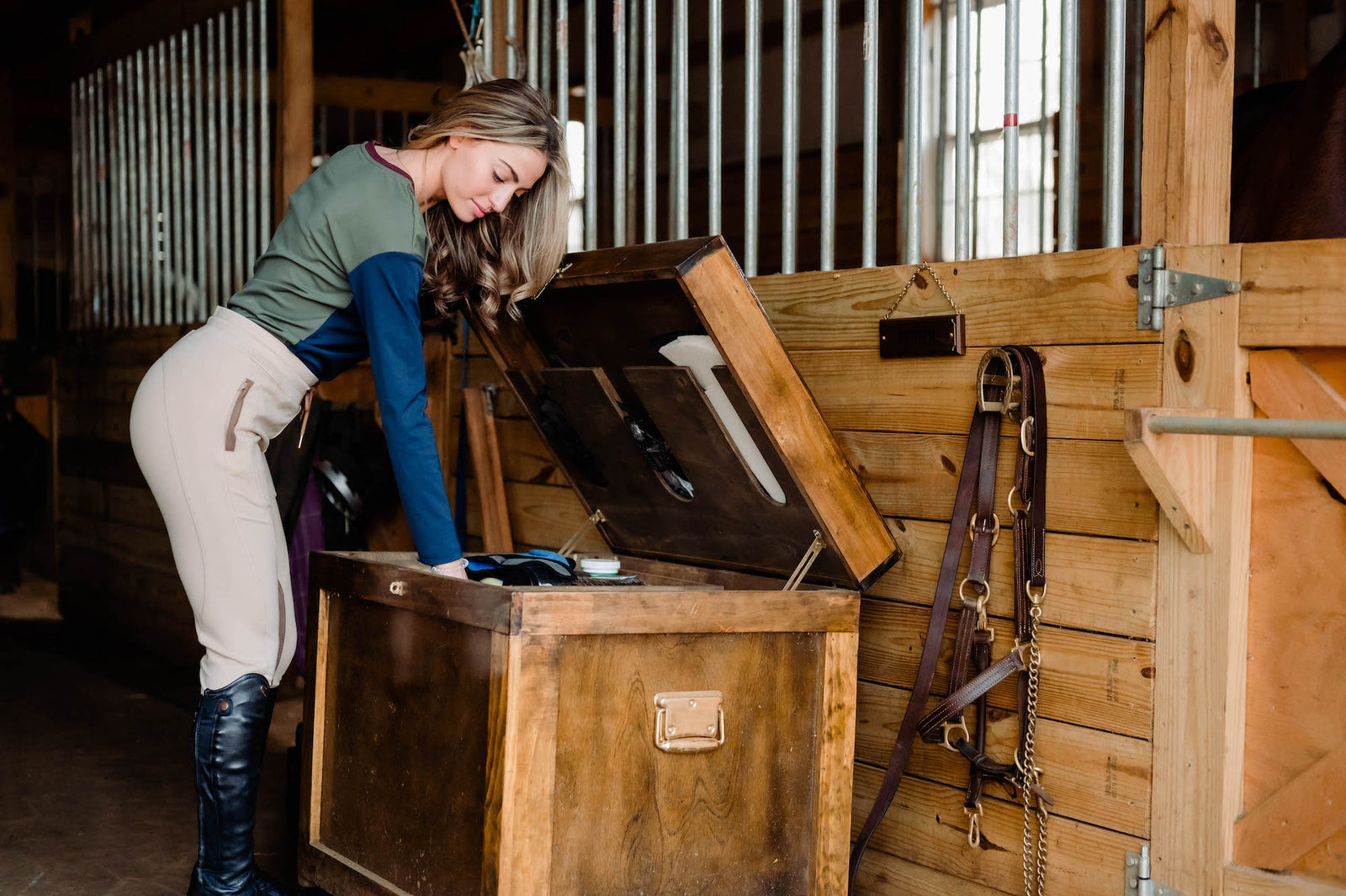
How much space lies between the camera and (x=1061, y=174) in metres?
1.92

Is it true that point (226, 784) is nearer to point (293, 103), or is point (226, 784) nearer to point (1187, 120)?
point (1187, 120)

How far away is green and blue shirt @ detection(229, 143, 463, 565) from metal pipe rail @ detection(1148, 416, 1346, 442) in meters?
0.98

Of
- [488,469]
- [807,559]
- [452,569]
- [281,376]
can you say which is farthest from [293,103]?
[807,559]

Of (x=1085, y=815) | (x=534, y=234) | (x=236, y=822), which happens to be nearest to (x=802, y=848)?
(x=1085, y=815)

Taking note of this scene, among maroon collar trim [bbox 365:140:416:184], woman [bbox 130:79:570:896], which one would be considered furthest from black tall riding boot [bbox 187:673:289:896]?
maroon collar trim [bbox 365:140:416:184]

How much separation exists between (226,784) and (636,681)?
721 millimetres

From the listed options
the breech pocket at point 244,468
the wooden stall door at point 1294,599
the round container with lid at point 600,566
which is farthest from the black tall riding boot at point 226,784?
the wooden stall door at point 1294,599

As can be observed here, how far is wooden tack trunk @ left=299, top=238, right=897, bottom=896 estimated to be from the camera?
1.69 meters

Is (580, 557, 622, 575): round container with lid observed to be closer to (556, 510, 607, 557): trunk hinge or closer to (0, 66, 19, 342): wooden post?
(556, 510, 607, 557): trunk hinge

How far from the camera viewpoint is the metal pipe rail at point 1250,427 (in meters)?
1.40

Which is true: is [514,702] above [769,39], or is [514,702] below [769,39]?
below

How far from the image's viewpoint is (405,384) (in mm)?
1841

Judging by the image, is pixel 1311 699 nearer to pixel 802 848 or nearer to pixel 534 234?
pixel 802 848

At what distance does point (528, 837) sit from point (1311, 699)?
1044 mm
